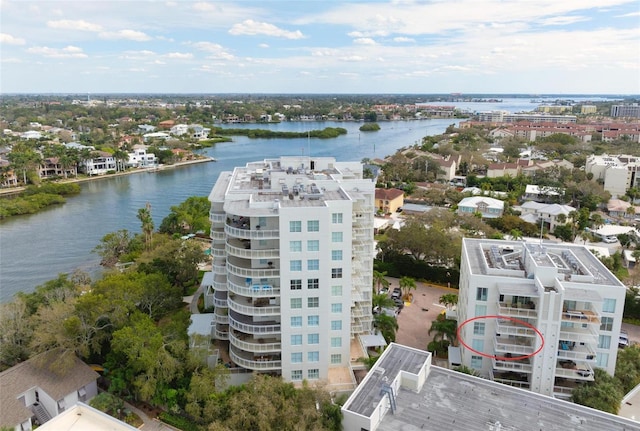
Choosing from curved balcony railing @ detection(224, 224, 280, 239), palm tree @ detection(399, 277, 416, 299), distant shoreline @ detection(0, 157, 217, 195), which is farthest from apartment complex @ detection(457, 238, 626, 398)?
distant shoreline @ detection(0, 157, 217, 195)

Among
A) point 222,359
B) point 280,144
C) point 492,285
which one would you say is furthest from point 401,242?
point 280,144

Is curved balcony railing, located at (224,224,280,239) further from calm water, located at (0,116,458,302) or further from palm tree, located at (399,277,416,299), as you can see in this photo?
calm water, located at (0,116,458,302)

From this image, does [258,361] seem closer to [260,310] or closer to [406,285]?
[260,310]

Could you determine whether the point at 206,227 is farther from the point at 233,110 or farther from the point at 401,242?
the point at 233,110

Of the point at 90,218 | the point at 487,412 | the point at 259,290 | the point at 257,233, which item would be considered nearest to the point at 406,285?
the point at 259,290

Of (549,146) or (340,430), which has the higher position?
(549,146)
